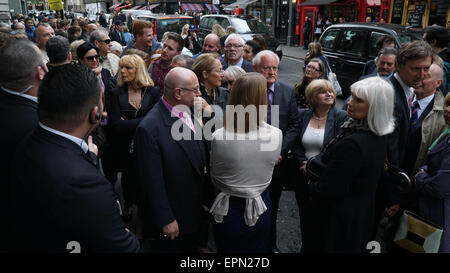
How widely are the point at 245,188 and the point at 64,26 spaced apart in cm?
1059

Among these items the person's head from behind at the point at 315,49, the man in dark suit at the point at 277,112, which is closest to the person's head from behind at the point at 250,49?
the person's head from behind at the point at 315,49

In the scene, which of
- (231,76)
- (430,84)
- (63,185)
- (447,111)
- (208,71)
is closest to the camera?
(63,185)

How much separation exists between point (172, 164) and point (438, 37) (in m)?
4.47

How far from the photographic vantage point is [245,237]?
7.89 feet

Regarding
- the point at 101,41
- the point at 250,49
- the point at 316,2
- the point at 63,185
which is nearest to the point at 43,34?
the point at 101,41

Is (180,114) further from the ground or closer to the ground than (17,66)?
closer to the ground

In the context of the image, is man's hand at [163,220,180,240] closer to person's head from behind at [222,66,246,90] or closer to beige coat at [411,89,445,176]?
person's head from behind at [222,66,246,90]

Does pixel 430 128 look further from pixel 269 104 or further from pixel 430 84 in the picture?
pixel 269 104

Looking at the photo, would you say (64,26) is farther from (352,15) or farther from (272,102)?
(352,15)

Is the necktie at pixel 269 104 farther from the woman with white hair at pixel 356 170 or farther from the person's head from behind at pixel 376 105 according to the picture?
the person's head from behind at pixel 376 105

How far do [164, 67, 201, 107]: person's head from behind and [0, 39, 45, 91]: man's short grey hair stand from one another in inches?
34.7

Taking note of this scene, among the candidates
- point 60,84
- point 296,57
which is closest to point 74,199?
point 60,84

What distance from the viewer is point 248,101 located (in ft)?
7.51

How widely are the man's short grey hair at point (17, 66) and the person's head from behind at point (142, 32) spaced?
135 inches
